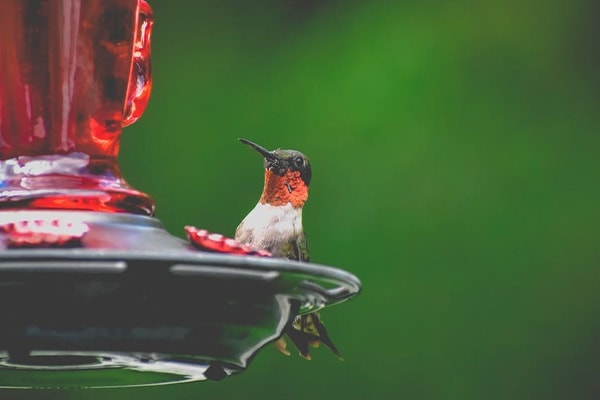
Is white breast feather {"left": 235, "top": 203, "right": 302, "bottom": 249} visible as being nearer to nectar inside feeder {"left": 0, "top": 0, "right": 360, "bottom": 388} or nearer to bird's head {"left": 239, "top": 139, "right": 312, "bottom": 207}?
bird's head {"left": 239, "top": 139, "right": 312, "bottom": 207}

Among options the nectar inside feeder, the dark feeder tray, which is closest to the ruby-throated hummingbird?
the nectar inside feeder

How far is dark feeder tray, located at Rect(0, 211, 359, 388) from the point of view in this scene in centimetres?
112

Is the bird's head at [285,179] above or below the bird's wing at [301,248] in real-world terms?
above

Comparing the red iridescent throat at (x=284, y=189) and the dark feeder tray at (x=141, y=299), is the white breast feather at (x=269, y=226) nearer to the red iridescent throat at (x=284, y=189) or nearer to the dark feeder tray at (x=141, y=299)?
the red iridescent throat at (x=284, y=189)

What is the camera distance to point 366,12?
5.18 m

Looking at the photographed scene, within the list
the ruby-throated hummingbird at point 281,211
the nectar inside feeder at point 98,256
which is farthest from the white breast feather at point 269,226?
the nectar inside feeder at point 98,256

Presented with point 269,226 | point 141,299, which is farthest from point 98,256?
point 269,226

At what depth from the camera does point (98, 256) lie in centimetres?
109

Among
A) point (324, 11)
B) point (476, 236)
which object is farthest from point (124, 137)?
point (476, 236)

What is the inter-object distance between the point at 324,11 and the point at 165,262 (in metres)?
4.12

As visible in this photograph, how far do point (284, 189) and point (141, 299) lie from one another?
190 cm

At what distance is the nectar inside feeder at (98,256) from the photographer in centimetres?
114

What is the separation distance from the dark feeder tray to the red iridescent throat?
172cm

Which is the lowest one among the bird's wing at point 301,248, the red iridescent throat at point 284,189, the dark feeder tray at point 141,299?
the bird's wing at point 301,248
